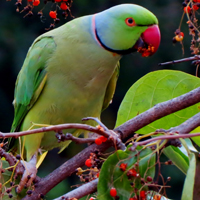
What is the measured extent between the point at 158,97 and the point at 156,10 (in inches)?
122

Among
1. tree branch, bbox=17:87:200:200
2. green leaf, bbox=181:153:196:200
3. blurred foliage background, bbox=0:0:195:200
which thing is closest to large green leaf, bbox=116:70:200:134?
tree branch, bbox=17:87:200:200

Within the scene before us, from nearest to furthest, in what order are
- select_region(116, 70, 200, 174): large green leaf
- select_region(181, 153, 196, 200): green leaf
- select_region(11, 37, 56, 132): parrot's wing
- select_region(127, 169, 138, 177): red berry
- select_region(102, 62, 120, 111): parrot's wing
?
1. select_region(181, 153, 196, 200): green leaf
2. select_region(127, 169, 138, 177): red berry
3. select_region(116, 70, 200, 174): large green leaf
4. select_region(11, 37, 56, 132): parrot's wing
5. select_region(102, 62, 120, 111): parrot's wing

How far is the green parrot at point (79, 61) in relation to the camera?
1.30m

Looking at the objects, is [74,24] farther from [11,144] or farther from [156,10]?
[156,10]

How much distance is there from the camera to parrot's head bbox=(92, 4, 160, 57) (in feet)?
4.17

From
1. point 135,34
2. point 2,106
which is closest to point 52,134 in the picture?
point 135,34

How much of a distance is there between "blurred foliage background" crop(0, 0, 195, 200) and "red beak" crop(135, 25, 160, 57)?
7.87 feet

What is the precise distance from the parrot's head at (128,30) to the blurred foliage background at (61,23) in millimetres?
2380

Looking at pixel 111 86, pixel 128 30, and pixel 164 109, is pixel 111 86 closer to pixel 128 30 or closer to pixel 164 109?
pixel 128 30

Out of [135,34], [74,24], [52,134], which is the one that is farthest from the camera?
[52,134]

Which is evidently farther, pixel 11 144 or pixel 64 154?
pixel 64 154

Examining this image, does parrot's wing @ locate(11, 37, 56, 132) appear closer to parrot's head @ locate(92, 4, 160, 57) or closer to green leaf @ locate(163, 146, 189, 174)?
parrot's head @ locate(92, 4, 160, 57)

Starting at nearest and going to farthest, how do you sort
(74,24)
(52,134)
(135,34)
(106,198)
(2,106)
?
(106,198) → (135,34) → (74,24) → (52,134) → (2,106)

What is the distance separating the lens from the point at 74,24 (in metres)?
1.40
